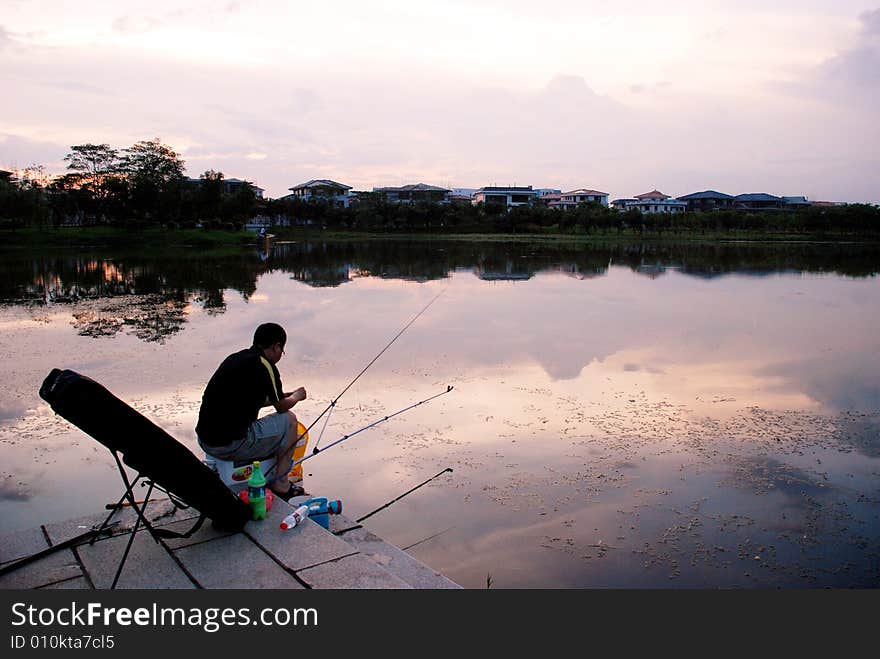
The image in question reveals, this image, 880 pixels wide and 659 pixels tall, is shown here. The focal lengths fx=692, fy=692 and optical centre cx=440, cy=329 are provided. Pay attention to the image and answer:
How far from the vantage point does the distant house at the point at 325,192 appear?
246 feet

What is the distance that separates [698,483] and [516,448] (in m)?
1.61

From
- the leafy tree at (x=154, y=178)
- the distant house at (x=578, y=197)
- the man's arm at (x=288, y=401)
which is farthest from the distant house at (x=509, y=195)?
the man's arm at (x=288, y=401)

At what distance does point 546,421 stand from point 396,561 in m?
3.45

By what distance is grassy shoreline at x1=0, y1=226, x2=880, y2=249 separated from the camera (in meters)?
45.8

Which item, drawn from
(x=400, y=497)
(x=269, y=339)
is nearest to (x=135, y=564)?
(x=269, y=339)

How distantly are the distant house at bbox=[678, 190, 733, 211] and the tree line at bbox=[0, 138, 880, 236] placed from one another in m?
34.5

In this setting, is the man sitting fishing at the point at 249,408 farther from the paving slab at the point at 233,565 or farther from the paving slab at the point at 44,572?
the paving slab at the point at 44,572

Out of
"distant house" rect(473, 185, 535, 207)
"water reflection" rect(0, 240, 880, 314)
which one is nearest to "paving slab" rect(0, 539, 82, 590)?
"water reflection" rect(0, 240, 880, 314)

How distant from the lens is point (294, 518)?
4078mm

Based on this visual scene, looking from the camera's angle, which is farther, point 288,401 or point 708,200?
point 708,200

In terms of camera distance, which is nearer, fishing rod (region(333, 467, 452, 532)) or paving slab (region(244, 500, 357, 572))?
paving slab (region(244, 500, 357, 572))

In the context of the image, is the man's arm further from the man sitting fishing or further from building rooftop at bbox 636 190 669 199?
building rooftop at bbox 636 190 669 199

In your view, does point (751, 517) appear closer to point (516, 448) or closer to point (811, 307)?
point (516, 448)

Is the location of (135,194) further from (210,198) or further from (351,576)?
(351,576)
